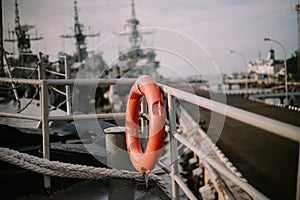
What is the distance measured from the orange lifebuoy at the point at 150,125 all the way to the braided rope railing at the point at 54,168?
1.05 ft

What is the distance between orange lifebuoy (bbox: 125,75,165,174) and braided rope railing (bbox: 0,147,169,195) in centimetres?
32

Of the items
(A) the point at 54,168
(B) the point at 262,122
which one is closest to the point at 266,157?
(A) the point at 54,168

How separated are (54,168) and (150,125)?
1.08m

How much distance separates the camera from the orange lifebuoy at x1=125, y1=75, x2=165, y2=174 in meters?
2.24

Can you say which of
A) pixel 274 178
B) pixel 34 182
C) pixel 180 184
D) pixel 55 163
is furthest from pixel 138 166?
pixel 274 178

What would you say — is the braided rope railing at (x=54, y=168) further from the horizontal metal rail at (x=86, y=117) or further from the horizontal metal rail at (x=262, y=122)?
the horizontal metal rail at (x=262, y=122)

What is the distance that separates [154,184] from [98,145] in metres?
0.93

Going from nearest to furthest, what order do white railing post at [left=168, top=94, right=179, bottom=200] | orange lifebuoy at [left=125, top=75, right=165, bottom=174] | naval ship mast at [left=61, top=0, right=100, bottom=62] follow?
orange lifebuoy at [left=125, top=75, right=165, bottom=174], white railing post at [left=168, top=94, right=179, bottom=200], naval ship mast at [left=61, top=0, right=100, bottom=62]

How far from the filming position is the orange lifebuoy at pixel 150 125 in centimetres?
224

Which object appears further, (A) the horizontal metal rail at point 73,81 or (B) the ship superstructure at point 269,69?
(B) the ship superstructure at point 269,69

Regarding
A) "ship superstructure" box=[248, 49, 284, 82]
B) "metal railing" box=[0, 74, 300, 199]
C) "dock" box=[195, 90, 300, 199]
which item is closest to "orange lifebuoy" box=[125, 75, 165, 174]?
"metal railing" box=[0, 74, 300, 199]

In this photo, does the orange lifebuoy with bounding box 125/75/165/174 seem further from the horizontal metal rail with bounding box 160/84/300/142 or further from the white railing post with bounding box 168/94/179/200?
the horizontal metal rail with bounding box 160/84/300/142

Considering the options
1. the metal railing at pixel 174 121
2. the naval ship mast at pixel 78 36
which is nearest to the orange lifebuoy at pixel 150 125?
the metal railing at pixel 174 121

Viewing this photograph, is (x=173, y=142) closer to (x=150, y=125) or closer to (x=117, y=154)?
(x=150, y=125)
